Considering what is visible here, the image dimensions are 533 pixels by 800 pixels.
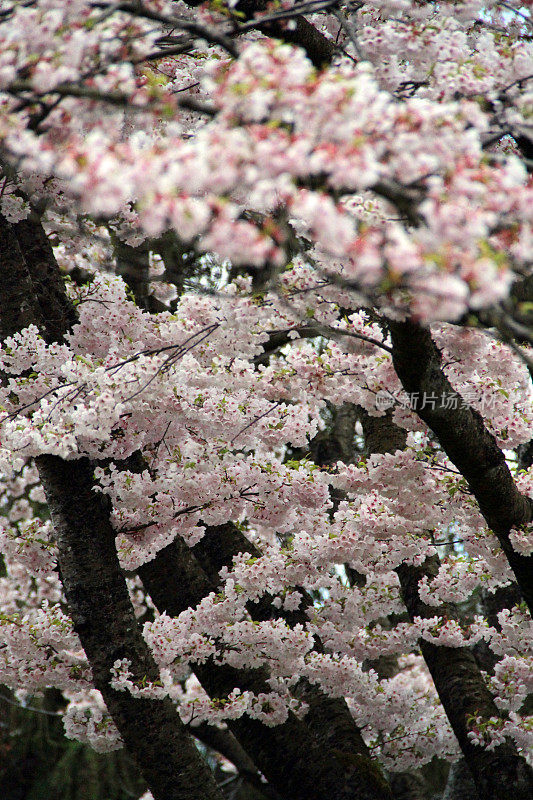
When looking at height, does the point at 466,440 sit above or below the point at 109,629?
above

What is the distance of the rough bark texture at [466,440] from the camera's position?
147 inches

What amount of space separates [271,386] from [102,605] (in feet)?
6.57

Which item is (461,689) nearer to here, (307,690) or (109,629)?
(307,690)

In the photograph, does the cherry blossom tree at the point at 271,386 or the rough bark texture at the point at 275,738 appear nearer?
the cherry blossom tree at the point at 271,386

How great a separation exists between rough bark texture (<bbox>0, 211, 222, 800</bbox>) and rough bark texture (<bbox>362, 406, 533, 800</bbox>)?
2.14 meters

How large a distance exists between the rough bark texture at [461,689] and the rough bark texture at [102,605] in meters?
2.14

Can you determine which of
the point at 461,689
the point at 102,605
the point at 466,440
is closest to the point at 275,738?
the point at 461,689

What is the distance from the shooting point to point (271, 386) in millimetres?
5410

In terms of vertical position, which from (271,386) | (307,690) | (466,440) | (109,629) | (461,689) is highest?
(466,440)

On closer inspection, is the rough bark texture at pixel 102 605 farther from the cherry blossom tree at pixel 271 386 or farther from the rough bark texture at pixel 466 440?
the rough bark texture at pixel 466 440

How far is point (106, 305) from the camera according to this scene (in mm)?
5246

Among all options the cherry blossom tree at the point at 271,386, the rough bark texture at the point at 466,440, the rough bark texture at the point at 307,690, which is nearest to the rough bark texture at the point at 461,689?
the cherry blossom tree at the point at 271,386

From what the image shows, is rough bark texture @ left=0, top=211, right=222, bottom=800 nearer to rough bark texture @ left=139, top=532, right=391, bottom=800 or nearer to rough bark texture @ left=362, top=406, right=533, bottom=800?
rough bark texture @ left=139, top=532, right=391, bottom=800

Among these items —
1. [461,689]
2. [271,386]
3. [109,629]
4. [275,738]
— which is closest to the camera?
[109,629]
